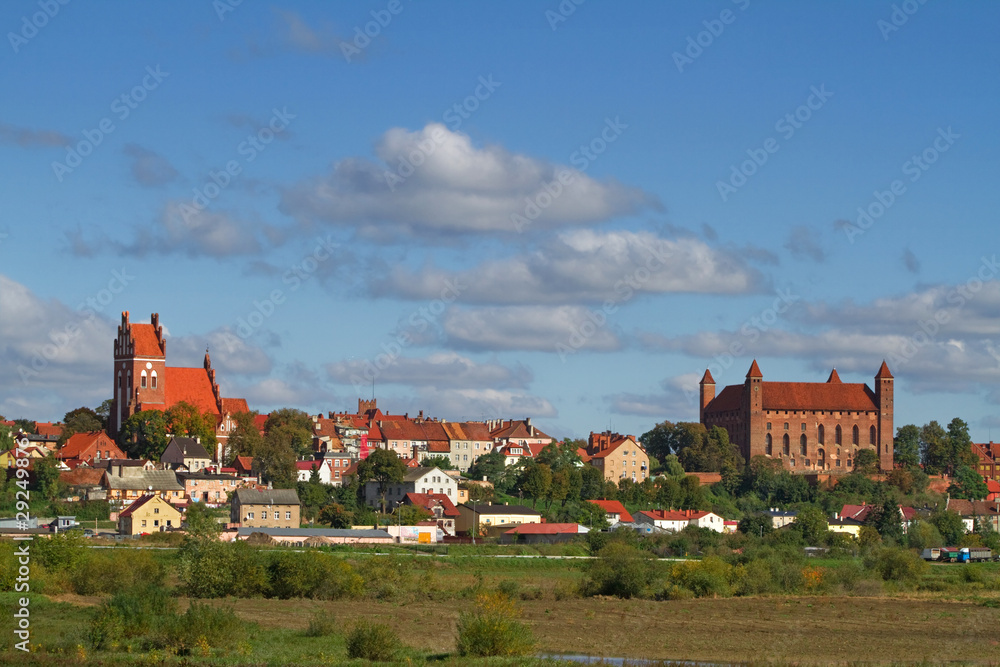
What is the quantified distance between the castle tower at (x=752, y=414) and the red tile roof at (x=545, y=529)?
6141cm

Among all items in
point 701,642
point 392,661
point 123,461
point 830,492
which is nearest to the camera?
point 392,661

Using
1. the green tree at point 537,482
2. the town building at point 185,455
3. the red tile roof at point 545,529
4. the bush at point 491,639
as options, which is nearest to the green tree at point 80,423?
the town building at point 185,455

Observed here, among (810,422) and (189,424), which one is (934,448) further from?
(189,424)

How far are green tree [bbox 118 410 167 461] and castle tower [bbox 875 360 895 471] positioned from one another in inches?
3030

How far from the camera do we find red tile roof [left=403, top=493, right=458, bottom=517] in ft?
305

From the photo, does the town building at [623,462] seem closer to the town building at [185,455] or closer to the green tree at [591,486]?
the green tree at [591,486]

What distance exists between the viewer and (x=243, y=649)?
31.0m

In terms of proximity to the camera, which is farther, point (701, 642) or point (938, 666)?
point (701, 642)

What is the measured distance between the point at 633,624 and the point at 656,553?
34.4 m

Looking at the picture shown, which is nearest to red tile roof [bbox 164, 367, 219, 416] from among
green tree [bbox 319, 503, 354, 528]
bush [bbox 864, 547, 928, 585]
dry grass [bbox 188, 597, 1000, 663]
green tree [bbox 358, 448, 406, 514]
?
green tree [bbox 358, 448, 406, 514]

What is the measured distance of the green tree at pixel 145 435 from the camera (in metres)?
106

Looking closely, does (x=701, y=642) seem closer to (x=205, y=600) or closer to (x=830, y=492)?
(x=205, y=600)

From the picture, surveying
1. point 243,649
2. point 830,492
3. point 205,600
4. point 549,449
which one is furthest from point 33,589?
point 830,492

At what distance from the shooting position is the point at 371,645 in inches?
1214
